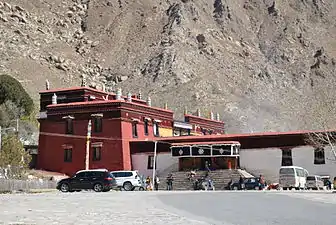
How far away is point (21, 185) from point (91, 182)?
481cm

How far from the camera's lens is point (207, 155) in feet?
Result: 201

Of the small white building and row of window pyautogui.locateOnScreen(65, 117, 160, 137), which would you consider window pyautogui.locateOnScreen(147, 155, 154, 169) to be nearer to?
the small white building

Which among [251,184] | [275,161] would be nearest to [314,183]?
[251,184]

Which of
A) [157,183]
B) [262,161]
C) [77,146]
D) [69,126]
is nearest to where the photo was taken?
[157,183]

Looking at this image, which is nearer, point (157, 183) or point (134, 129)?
point (157, 183)

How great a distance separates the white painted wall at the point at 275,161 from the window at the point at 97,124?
519 inches

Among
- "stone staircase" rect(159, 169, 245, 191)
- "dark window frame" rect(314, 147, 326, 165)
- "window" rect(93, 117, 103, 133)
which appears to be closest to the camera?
"stone staircase" rect(159, 169, 245, 191)

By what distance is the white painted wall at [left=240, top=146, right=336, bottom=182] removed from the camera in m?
58.0

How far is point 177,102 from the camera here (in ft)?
334

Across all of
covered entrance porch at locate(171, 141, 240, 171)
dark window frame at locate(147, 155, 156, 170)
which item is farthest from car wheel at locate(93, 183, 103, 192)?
dark window frame at locate(147, 155, 156, 170)

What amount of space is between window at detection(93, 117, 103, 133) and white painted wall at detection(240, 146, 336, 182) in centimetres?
1318

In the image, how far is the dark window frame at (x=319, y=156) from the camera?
58125 mm

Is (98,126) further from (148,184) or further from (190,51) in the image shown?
(190,51)

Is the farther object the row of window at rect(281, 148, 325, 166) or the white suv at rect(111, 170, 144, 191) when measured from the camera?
the row of window at rect(281, 148, 325, 166)
